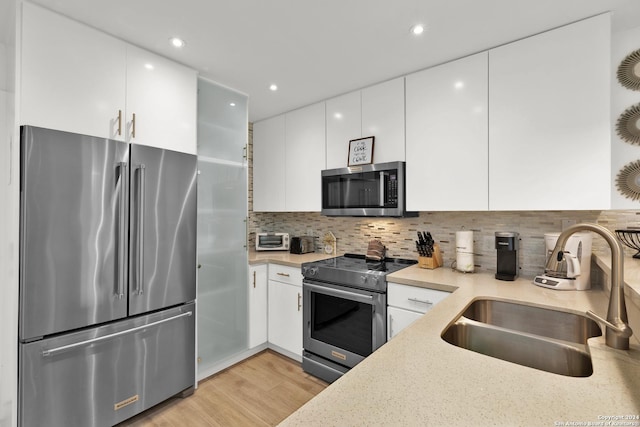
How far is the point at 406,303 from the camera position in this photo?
78.4 inches

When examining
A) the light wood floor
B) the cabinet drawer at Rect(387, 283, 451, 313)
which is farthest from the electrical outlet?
the light wood floor

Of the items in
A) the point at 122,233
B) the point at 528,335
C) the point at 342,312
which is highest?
the point at 122,233

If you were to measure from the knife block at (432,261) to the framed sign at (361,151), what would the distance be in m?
0.88

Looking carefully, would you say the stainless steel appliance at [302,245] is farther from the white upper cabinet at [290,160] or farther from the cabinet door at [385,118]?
the cabinet door at [385,118]

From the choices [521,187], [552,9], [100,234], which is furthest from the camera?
[521,187]

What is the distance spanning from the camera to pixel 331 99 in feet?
8.98

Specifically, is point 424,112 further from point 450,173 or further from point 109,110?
point 109,110

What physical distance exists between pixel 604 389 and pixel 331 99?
256 cm

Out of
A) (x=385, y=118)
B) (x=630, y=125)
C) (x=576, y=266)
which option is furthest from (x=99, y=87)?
(x=630, y=125)

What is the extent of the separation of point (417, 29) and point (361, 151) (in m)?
0.98

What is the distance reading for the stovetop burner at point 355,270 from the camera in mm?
2130

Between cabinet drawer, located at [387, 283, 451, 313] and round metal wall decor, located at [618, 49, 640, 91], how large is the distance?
63.7 inches

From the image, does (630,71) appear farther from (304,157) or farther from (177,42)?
(177,42)

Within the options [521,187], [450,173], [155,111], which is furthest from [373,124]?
[155,111]
